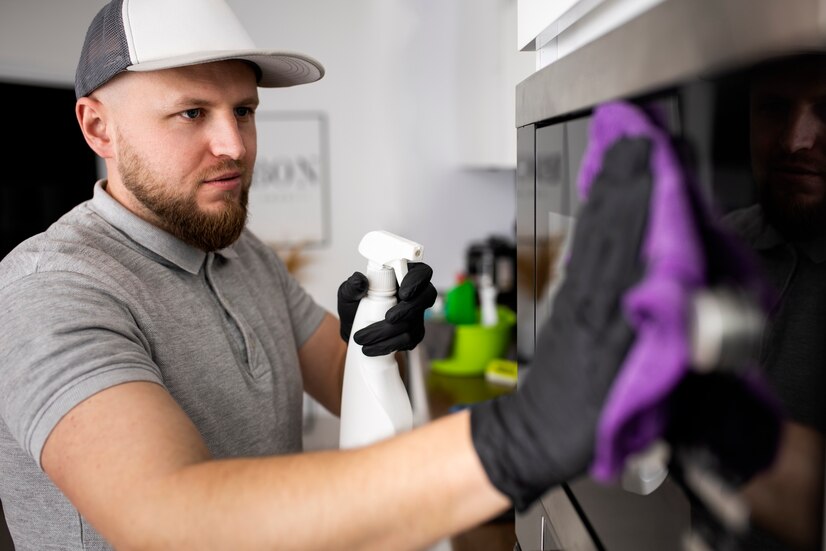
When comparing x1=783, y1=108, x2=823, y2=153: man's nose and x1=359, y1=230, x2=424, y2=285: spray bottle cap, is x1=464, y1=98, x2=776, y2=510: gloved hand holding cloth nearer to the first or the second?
x1=783, y1=108, x2=823, y2=153: man's nose

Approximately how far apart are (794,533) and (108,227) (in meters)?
1.05

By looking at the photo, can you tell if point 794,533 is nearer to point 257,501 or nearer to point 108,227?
point 257,501

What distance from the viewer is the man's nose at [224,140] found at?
1099mm

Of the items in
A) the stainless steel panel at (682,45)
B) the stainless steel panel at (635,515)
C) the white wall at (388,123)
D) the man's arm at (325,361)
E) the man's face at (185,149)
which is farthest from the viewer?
the white wall at (388,123)

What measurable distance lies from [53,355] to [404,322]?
1.37 feet

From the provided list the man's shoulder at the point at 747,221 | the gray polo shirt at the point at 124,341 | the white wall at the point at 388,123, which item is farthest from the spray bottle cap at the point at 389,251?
the white wall at the point at 388,123

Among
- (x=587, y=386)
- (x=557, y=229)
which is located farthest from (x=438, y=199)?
(x=587, y=386)

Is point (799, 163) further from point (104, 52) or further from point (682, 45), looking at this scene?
point (104, 52)

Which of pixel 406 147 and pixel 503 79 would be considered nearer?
pixel 503 79

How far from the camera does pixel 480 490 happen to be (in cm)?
42

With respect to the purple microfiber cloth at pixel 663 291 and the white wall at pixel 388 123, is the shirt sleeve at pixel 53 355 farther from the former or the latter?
the white wall at pixel 388 123

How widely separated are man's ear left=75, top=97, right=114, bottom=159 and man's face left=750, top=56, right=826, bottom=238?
1.10 metres

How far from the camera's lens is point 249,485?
522 mm

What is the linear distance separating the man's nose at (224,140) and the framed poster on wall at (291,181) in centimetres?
179
